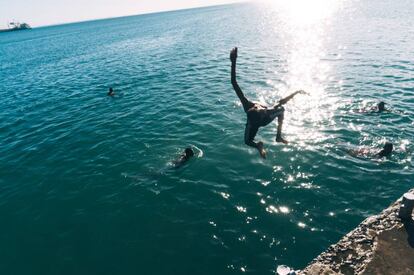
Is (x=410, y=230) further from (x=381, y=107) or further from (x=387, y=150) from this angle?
(x=381, y=107)

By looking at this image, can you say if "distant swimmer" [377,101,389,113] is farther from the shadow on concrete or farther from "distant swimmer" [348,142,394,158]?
the shadow on concrete

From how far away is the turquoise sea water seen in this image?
13016 mm

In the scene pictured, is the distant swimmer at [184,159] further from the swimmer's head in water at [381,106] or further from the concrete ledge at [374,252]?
the swimmer's head in water at [381,106]

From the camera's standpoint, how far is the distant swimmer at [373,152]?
17.3m

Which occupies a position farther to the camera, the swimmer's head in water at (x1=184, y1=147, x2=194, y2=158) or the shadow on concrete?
the swimmer's head in water at (x1=184, y1=147, x2=194, y2=158)

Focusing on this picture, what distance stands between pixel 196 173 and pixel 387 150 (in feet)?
37.7

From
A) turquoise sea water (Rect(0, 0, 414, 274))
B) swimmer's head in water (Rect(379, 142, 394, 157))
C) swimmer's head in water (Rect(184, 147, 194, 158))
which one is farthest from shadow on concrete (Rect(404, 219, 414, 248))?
swimmer's head in water (Rect(184, 147, 194, 158))

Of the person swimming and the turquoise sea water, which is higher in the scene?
the person swimming

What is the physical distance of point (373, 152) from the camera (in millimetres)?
18078

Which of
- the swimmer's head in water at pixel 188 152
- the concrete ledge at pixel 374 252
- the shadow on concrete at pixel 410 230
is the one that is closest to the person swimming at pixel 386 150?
the concrete ledge at pixel 374 252

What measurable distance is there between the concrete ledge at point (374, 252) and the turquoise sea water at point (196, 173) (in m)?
1.99

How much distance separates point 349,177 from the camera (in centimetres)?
1622

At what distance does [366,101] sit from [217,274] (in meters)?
21.0

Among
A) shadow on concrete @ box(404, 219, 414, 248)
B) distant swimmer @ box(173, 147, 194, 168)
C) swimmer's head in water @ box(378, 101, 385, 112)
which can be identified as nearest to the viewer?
shadow on concrete @ box(404, 219, 414, 248)
